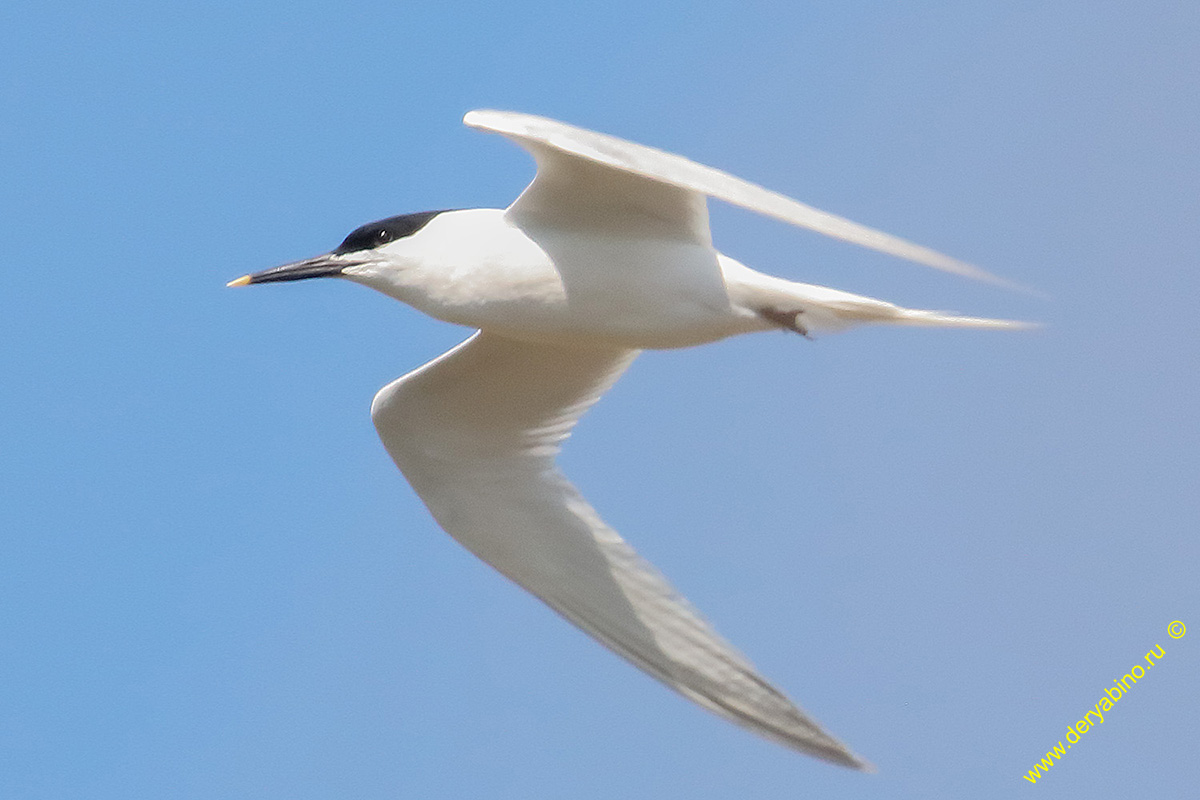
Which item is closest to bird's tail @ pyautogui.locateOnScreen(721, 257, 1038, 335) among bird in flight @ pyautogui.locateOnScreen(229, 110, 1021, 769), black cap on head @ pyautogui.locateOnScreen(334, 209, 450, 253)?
bird in flight @ pyautogui.locateOnScreen(229, 110, 1021, 769)

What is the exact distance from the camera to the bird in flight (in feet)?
21.1

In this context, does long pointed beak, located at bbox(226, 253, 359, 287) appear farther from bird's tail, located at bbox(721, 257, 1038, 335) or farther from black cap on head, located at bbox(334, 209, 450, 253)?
bird's tail, located at bbox(721, 257, 1038, 335)

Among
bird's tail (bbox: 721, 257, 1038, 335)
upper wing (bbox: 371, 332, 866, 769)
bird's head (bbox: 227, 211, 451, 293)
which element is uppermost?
bird's head (bbox: 227, 211, 451, 293)

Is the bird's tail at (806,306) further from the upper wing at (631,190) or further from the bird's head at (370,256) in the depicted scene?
the bird's head at (370,256)

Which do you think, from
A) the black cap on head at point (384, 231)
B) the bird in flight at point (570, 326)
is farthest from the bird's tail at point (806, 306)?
the black cap on head at point (384, 231)

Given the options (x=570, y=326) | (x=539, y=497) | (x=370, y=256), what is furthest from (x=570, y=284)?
(x=539, y=497)

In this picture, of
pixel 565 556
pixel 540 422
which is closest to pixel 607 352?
pixel 540 422

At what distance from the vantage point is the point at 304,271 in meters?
6.86

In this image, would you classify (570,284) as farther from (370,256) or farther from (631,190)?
(370,256)

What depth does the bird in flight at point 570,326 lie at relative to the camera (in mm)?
6418

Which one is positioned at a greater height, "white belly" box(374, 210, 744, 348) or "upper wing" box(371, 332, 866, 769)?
"white belly" box(374, 210, 744, 348)

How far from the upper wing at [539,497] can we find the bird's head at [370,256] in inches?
31.4

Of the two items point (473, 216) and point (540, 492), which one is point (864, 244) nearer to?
point (473, 216)

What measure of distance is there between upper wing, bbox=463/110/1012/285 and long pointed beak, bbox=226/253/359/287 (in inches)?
29.9
